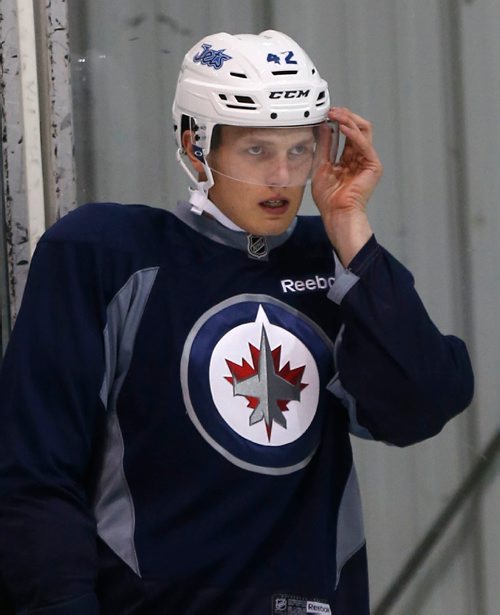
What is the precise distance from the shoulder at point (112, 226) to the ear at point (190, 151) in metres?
0.09

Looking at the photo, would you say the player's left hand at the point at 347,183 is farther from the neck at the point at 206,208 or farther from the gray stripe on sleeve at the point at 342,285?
the neck at the point at 206,208

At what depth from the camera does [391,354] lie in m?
2.01

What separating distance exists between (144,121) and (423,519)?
1040 mm

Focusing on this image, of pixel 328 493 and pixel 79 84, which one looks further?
pixel 79 84

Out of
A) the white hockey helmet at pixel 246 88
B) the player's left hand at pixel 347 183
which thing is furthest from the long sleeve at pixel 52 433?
the player's left hand at pixel 347 183

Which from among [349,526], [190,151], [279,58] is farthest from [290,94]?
[349,526]

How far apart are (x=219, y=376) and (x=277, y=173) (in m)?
0.32

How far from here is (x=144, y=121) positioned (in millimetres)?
2701

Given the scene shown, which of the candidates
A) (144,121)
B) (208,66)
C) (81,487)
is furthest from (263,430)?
(144,121)

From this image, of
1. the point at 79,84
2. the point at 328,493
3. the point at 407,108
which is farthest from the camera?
the point at 407,108

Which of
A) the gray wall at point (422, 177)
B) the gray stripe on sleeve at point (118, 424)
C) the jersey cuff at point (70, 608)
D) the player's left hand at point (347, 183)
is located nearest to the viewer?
the jersey cuff at point (70, 608)

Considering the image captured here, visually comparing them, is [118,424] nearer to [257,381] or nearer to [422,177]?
[257,381]

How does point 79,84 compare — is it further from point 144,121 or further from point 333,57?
point 333,57

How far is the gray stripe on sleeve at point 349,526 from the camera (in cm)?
214
